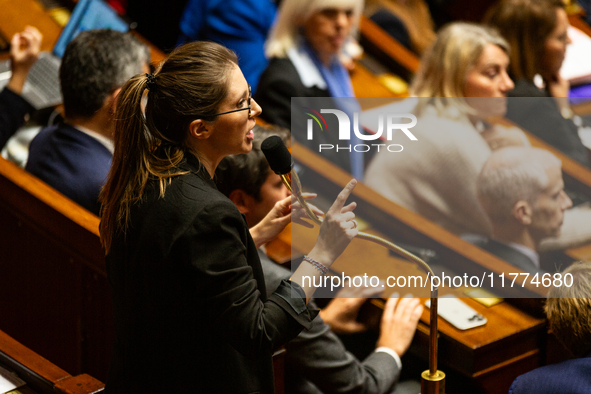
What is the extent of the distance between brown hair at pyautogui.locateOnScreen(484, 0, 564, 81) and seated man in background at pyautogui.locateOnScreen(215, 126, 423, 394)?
1669 millimetres

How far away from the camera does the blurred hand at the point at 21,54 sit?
2.12 metres

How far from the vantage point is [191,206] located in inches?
43.4

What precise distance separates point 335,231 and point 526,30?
7.32 feet

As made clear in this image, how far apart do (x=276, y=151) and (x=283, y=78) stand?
142 centimetres

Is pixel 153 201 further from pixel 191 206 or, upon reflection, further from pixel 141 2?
pixel 141 2

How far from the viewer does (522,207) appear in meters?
1.94

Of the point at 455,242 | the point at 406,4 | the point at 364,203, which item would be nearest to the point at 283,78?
the point at 364,203

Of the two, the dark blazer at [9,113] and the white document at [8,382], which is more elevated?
the dark blazer at [9,113]

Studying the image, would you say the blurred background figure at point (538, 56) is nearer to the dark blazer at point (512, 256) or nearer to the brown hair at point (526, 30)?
the brown hair at point (526, 30)

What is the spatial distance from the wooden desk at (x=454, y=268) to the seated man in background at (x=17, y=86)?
85 cm

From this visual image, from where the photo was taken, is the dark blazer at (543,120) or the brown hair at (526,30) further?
the brown hair at (526,30)

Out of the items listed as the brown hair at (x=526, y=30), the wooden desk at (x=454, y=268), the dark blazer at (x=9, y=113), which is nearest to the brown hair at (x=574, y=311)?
the wooden desk at (x=454, y=268)

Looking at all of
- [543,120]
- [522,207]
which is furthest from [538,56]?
[522,207]

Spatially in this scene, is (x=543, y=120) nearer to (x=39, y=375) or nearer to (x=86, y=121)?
(x=86, y=121)
